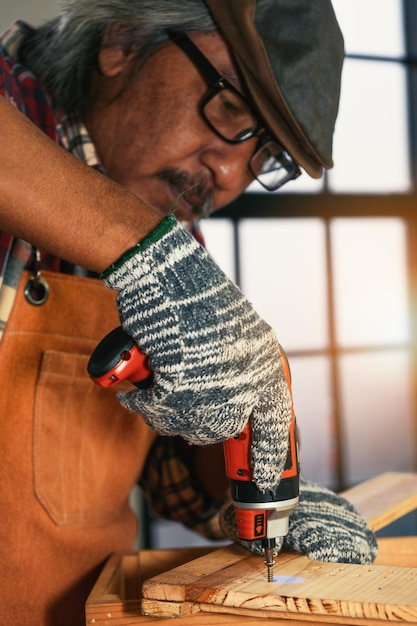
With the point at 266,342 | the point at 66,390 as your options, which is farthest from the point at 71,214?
the point at 66,390

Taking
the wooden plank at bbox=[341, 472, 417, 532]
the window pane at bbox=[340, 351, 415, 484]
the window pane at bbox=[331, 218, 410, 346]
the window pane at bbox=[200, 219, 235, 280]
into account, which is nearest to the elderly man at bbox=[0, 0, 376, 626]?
the wooden plank at bbox=[341, 472, 417, 532]

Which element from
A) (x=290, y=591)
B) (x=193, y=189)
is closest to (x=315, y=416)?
(x=193, y=189)

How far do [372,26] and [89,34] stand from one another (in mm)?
2020

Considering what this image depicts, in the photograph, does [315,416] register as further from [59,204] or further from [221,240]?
[59,204]

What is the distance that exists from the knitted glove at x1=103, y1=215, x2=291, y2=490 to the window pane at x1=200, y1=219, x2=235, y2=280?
6.08 ft

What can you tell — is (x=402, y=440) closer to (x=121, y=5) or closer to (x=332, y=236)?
(x=332, y=236)

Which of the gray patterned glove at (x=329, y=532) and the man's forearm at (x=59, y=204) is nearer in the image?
the man's forearm at (x=59, y=204)

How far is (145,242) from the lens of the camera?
2.50ft


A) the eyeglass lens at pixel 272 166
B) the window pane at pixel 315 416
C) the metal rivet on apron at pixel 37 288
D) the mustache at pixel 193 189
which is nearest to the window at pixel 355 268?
the window pane at pixel 315 416

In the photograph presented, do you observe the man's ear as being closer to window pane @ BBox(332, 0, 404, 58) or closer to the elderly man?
the elderly man

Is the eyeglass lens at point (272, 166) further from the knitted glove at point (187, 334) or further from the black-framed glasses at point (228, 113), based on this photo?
the knitted glove at point (187, 334)

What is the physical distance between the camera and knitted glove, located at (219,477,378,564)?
94 cm

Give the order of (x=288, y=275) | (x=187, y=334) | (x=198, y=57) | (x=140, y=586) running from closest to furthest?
1. (x=187, y=334)
2. (x=140, y=586)
3. (x=198, y=57)
4. (x=288, y=275)

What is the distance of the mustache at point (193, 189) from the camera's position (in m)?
1.32
